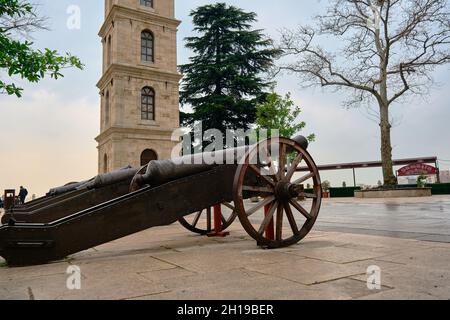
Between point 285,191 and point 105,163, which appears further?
point 105,163

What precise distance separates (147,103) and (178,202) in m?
23.3

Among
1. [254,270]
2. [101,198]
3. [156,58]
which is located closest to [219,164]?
[254,270]

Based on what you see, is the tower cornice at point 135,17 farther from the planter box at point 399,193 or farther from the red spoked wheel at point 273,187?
the red spoked wheel at point 273,187

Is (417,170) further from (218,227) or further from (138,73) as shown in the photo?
A: (218,227)

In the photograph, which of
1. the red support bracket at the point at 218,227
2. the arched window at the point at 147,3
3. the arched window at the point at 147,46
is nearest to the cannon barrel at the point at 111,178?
the red support bracket at the point at 218,227

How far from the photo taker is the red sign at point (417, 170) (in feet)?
97.1

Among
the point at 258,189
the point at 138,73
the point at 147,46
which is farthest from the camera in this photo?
the point at 147,46

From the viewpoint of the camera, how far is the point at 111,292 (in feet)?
7.90

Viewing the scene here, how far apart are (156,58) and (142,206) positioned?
24941 millimetres

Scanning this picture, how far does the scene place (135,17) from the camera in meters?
26.4

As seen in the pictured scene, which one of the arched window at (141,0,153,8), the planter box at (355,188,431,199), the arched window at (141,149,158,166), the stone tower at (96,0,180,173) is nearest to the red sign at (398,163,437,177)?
the planter box at (355,188,431,199)

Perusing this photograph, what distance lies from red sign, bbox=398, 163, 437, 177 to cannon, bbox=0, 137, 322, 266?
2885cm

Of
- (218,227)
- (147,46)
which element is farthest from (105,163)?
(218,227)

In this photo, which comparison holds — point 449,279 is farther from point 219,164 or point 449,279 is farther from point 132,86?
point 132,86
